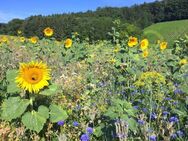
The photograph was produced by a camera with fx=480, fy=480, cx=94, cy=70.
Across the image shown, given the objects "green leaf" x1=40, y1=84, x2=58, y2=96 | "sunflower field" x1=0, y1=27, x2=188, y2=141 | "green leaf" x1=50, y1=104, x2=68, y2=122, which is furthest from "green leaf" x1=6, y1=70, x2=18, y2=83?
"green leaf" x1=50, y1=104, x2=68, y2=122

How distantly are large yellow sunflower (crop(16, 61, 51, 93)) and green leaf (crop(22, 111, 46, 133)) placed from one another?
0.21 metres

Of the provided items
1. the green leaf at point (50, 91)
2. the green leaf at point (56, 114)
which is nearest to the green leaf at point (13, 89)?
the green leaf at point (50, 91)

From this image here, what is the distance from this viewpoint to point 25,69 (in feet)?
13.5

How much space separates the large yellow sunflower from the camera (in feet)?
13.5

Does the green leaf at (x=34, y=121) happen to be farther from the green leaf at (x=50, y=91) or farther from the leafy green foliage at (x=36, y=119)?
the green leaf at (x=50, y=91)

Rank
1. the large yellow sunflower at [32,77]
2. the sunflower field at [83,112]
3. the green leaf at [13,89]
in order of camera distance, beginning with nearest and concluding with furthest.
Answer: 1. the sunflower field at [83,112]
2. the large yellow sunflower at [32,77]
3. the green leaf at [13,89]

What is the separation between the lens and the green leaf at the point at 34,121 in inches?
163

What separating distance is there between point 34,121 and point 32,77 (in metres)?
0.39

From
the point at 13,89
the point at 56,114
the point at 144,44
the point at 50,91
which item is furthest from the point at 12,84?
the point at 144,44

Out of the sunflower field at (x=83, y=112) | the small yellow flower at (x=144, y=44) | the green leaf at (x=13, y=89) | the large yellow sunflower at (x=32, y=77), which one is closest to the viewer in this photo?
the sunflower field at (x=83, y=112)

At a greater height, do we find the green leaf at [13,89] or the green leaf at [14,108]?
the green leaf at [13,89]

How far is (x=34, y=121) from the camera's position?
13.7ft

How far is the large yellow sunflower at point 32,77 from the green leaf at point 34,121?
0.70 feet

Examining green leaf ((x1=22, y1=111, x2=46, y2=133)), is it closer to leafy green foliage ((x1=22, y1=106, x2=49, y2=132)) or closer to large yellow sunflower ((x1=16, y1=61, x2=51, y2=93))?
leafy green foliage ((x1=22, y1=106, x2=49, y2=132))
